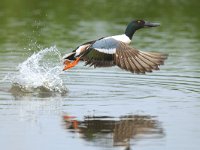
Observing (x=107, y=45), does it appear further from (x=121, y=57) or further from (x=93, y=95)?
(x=93, y=95)

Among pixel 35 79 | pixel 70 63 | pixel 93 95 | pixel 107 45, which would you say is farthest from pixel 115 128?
pixel 35 79

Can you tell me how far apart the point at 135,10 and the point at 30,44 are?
760cm

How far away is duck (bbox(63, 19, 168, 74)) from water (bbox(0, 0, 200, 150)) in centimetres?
53

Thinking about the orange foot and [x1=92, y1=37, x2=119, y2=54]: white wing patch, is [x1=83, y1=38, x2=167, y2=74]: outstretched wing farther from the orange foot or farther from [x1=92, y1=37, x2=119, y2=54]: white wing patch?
the orange foot

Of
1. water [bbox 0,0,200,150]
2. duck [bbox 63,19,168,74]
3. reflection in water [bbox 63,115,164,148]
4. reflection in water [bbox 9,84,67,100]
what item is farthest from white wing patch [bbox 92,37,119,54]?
reflection in water [bbox 63,115,164,148]

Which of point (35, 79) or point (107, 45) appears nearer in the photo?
point (107, 45)

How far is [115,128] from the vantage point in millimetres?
9797

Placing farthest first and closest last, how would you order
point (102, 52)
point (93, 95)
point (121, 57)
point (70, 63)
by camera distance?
point (70, 63), point (93, 95), point (102, 52), point (121, 57)

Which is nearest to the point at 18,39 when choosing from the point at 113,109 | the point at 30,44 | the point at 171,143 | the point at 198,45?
the point at 30,44

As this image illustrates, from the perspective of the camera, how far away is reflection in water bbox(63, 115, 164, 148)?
925cm

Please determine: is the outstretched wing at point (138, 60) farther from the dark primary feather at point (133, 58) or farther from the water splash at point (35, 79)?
the water splash at point (35, 79)

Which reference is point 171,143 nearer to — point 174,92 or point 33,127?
point 33,127

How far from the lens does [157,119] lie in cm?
1028

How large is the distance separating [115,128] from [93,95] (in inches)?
96.5
